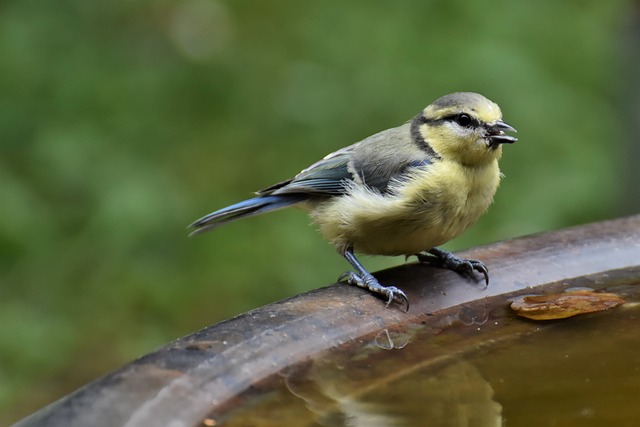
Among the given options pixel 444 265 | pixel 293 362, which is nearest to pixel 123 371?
pixel 293 362

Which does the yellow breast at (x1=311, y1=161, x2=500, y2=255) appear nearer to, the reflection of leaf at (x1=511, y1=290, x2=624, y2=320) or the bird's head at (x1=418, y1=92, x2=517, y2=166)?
the bird's head at (x1=418, y1=92, x2=517, y2=166)

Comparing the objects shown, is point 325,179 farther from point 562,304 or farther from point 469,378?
point 469,378

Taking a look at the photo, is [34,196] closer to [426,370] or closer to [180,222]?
[180,222]

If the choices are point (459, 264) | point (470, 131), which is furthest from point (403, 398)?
point (470, 131)

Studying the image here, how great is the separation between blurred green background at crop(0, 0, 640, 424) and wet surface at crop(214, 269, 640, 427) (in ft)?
8.12

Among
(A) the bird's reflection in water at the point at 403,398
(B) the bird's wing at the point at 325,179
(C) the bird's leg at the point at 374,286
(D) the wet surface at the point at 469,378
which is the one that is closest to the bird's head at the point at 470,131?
(B) the bird's wing at the point at 325,179

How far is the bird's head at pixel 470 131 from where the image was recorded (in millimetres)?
3033

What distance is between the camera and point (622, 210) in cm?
507

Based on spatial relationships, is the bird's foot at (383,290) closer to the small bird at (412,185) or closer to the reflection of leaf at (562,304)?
the small bird at (412,185)

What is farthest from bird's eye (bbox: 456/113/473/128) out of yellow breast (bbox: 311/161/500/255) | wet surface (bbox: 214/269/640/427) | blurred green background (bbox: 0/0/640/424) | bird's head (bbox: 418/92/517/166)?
blurred green background (bbox: 0/0/640/424)

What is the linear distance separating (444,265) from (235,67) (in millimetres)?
3391

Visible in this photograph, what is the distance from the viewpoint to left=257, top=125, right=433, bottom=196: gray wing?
3.07 metres

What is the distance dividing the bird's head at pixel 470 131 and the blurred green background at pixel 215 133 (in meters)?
1.90

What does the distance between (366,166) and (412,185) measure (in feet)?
0.83
